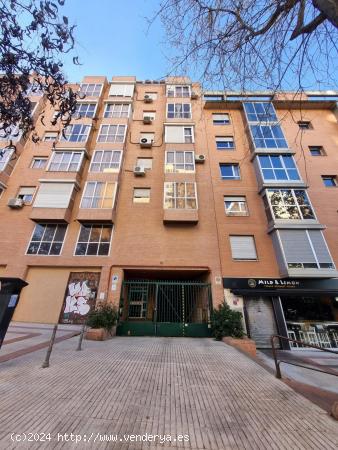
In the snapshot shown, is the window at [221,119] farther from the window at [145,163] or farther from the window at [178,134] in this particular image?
the window at [145,163]

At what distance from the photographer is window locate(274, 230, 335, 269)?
11414 millimetres

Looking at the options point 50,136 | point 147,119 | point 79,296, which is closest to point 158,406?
point 79,296

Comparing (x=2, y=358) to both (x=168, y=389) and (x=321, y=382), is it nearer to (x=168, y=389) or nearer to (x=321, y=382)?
(x=168, y=389)

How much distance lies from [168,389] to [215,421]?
121cm

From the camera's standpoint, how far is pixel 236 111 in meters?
18.9

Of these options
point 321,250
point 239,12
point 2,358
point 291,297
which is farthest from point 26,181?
point 321,250

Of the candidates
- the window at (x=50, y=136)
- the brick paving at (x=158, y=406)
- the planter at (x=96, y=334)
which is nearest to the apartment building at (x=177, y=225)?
the window at (x=50, y=136)

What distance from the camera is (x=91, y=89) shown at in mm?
19828

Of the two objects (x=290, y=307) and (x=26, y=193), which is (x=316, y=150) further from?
(x=26, y=193)

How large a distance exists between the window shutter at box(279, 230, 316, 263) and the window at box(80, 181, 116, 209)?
11.2 meters

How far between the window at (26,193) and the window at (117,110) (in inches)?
367

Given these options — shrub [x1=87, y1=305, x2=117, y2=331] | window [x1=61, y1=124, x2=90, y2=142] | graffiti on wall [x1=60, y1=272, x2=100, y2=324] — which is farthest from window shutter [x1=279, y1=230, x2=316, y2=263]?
window [x1=61, y1=124, x2=90, y2=142]

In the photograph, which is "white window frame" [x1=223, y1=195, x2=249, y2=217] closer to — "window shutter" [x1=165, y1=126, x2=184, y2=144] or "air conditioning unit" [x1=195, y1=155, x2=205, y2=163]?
"air conditioning unit" [x1=195, y1=155, x2=205, y2=163]

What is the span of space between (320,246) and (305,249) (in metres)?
0.95
